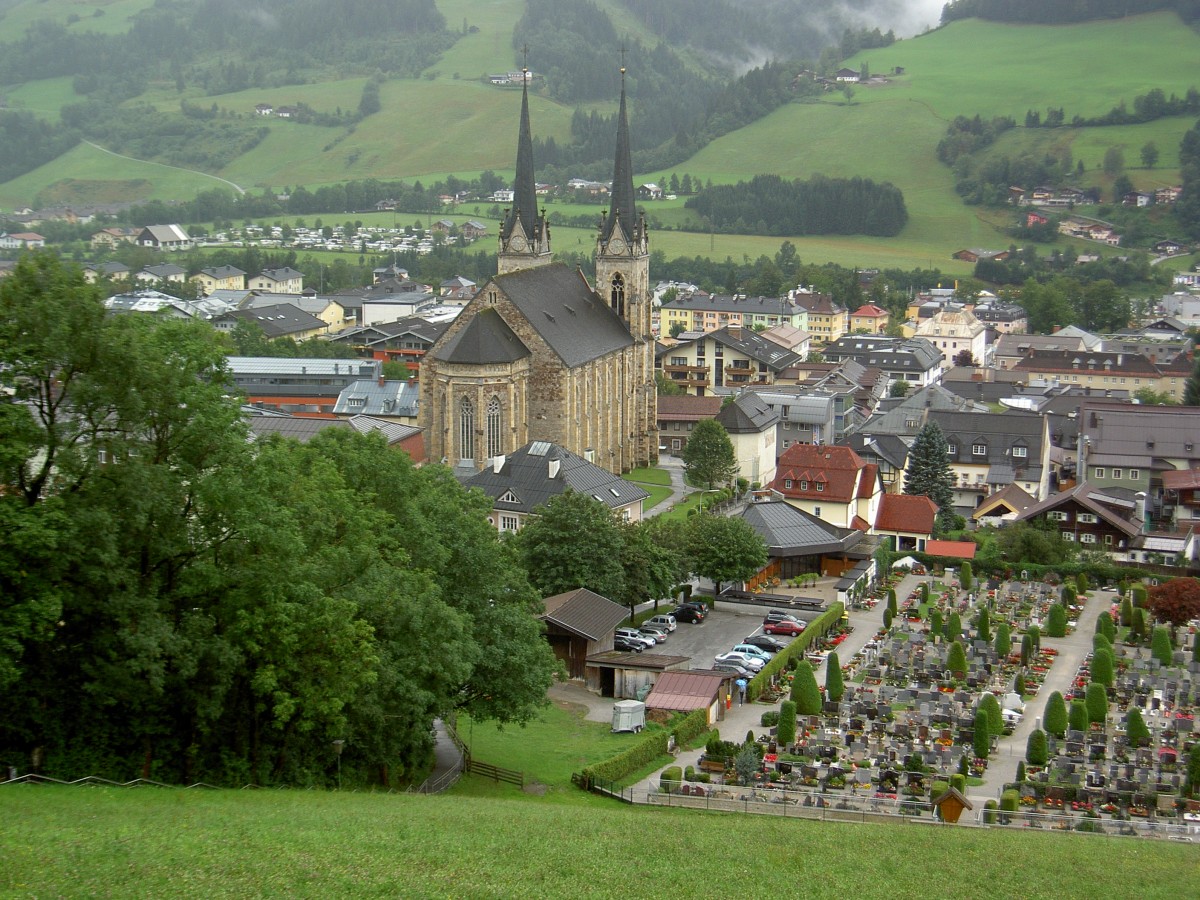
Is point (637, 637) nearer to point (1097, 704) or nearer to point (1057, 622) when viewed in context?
point (1097, 704)

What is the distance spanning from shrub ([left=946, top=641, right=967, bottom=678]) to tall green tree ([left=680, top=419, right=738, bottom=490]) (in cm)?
2665

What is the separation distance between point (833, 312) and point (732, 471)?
6028 cm

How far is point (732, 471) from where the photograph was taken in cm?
7488

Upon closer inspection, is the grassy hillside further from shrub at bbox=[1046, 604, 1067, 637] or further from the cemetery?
shrub at bbox=[1046, 604, 1067, 637]

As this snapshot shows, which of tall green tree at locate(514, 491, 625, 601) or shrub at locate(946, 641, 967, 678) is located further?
tall green tree at locate(514, 491, 625, 601)

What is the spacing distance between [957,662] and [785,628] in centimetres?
638

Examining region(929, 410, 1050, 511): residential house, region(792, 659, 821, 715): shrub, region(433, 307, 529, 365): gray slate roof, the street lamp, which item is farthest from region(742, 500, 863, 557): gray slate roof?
the street lamp

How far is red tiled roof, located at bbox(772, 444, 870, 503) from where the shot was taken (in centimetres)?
6544

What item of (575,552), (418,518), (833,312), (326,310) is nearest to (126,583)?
(418,518)

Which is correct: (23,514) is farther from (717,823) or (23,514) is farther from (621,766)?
(621,766)

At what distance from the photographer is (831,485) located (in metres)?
65.6

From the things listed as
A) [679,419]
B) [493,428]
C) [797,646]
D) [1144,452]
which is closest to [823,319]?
[679,419]

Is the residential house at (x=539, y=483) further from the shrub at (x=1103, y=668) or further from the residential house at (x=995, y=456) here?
the residential house at (x=995, y=456)

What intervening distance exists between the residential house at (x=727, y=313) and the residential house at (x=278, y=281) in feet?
126
